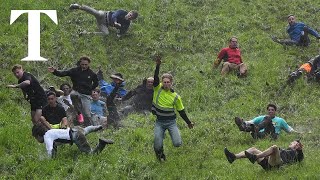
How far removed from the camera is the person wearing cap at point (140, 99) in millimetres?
17484

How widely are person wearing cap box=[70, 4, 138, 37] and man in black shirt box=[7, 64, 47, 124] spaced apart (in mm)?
7822

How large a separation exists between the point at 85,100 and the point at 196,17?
34.3 feet

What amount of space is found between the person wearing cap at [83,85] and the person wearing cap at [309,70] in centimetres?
692

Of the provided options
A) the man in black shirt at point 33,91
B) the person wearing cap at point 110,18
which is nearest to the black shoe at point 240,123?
the man in black shirt at point 33,91

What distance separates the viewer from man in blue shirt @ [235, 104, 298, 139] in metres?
15.0

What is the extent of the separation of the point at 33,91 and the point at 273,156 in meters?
6.42

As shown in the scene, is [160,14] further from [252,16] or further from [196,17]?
[252,16]

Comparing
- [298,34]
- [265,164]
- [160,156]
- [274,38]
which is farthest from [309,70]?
[160,156]

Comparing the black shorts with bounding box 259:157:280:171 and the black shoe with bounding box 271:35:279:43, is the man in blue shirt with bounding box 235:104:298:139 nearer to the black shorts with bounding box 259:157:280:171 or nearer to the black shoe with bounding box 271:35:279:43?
the black shorts with bounding box 259:157:280:171

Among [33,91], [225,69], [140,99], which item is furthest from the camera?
[225,69]

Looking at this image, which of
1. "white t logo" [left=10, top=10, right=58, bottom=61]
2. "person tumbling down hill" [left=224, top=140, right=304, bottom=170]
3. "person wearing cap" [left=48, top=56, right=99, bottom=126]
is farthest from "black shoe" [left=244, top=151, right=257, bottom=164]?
"white t logo" [left=10, top=10, right=58, bottom=61]

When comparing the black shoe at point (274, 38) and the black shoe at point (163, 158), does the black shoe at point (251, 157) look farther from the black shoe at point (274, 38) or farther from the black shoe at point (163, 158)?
the black shoe at point (274, 38)

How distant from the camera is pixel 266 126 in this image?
49.6 feet

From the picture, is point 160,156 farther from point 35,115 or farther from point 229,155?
point 35,115
